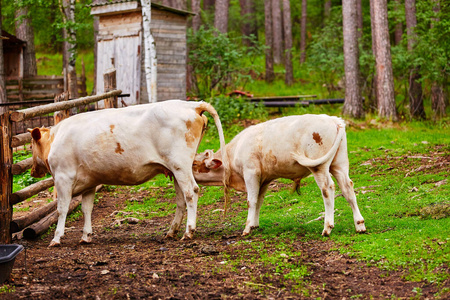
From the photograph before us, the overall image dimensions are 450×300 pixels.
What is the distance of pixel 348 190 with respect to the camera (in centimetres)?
724

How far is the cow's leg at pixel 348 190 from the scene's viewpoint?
7.08 metres

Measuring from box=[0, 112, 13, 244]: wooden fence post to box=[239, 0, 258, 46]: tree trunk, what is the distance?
31632 mm

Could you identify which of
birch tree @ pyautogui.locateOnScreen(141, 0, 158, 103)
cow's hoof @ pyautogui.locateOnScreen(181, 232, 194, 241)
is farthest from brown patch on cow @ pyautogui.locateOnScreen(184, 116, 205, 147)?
birch tree @ pyautogui.locateOnScreen(141, 0, 158, 103)

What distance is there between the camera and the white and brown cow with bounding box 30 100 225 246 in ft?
24.2

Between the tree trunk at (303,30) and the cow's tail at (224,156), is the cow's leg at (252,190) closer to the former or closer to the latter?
the cow's tail at (224,156)

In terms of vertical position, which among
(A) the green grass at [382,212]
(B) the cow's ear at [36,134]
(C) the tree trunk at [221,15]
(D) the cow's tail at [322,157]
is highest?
(C) the tree trunk at [221,15]

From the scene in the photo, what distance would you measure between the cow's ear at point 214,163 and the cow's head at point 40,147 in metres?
2.24

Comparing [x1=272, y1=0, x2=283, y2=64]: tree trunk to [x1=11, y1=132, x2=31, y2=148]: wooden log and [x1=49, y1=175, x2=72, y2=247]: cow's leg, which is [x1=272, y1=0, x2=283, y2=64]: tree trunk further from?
[x1=49, y1=175, x2=72, y2=247]: cow's leg

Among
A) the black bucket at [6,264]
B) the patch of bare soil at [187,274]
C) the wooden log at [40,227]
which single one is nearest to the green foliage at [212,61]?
the wooden log at [40,227]

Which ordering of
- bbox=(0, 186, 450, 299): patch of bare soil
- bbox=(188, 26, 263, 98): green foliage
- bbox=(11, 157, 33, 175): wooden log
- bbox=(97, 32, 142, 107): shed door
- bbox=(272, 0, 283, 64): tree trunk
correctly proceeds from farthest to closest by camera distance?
1. bbox=(272, 0, 283, 64): tree trunk
2. bbox=(188, 26, 263, 98): green foliage
3. bbox=(97, 32, 142, 107): shed door
4. bbox=(11, 157, 33, 175): wooden log
5. bbox=(0, 186, 450, 299): patch of bare soil

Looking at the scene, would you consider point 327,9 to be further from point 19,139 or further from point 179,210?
point 179,210

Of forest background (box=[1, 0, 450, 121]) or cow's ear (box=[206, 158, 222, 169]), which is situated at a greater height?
forest background (box=[1, 0, 450, 121])

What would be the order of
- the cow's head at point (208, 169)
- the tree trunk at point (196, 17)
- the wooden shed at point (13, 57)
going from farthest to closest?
the wooden shed at point (13, 57), the tree trunk at point (196, 17), the cow's head at point (208, 169)

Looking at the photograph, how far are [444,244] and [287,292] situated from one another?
1.92m
